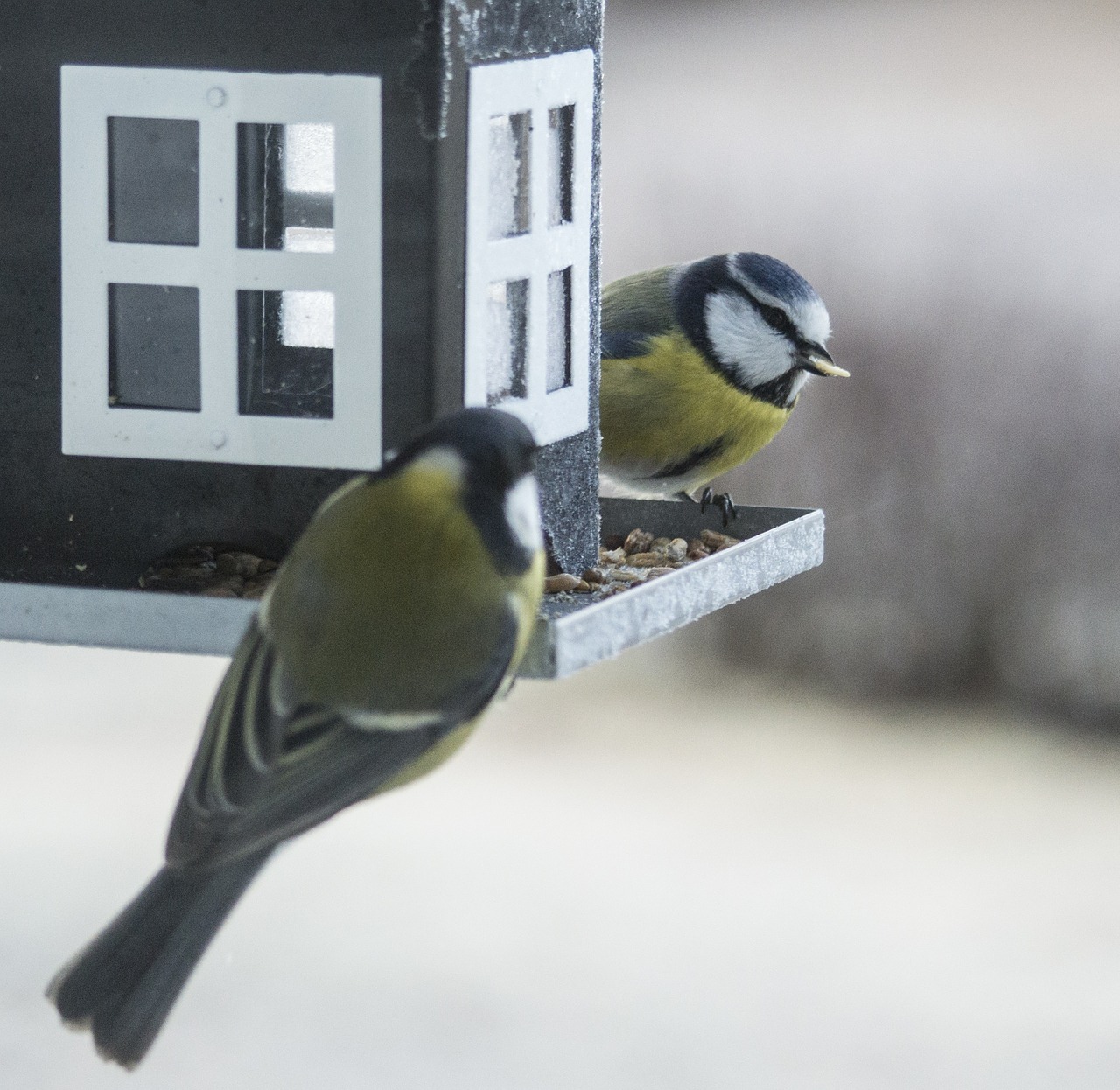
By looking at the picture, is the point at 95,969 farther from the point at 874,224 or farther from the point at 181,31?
the point at 874,224

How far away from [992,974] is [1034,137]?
2.81 meters

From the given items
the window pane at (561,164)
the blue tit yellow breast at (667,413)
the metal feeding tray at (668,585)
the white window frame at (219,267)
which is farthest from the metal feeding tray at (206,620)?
the blue tit yellow breast at (667,413)

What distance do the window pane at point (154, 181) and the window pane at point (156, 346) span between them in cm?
7

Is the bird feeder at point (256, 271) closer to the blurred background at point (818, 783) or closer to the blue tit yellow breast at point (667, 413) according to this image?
the blue tit yellow breast at point (667, 413)

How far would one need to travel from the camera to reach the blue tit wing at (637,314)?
3029mm

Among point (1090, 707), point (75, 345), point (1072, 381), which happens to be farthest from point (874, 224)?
point (75, 345)

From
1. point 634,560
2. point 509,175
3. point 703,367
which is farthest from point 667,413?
point 509,175

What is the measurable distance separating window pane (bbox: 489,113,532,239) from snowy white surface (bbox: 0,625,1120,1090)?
3.62 m

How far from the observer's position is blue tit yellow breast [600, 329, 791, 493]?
9.87 feet

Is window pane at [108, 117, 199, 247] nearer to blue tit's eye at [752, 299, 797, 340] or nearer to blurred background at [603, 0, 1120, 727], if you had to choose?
blue tit's eye at [752, 299, 797, 340]

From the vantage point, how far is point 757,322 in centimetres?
302

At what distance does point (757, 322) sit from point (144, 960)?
4.53 feet

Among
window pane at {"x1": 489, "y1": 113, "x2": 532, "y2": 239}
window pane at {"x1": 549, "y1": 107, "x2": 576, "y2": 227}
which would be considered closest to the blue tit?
window pane at {"x1": 489, "y1": 113, "x2": 532, "y2": 239}

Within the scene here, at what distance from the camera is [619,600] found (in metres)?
2.11
